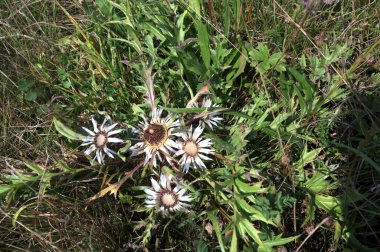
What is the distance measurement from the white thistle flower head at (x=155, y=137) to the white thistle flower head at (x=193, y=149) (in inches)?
1.4

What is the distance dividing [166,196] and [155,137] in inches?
8.6

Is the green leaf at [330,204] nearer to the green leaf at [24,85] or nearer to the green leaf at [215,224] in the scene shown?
the green leaf at [215,224]

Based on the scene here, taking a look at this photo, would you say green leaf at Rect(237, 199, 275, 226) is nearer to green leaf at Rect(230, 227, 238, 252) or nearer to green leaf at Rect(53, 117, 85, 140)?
green leaf at Rect(230, 227, 238, 252)

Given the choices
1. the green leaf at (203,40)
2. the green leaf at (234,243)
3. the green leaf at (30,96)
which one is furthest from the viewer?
the green leaf at (30,96)

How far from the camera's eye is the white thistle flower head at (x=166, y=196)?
1398mm

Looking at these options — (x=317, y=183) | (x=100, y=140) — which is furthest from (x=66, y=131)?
(x=317, y=183)

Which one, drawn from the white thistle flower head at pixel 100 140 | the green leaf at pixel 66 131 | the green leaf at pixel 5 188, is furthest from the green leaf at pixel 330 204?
the green leaf at pixel 5 188

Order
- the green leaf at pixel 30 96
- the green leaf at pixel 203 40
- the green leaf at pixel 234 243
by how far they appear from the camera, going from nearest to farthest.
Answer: the green leaf at pixel 234 243 < the green leaf at pixel 203 40 < the green leaf at pixel 30 96

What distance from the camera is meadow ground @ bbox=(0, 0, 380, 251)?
138 cm

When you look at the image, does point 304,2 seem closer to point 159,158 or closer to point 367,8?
point 367,8

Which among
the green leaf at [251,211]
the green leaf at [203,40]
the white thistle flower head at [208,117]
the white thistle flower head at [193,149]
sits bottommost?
the green leaf at [251,211]

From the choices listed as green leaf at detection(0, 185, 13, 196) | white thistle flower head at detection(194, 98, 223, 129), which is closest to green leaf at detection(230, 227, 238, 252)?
white thistle flower head at detection(194, 98, 223, 129)

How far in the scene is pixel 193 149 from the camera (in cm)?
141

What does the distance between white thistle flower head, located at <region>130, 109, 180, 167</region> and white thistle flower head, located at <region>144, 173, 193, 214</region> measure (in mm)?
89
